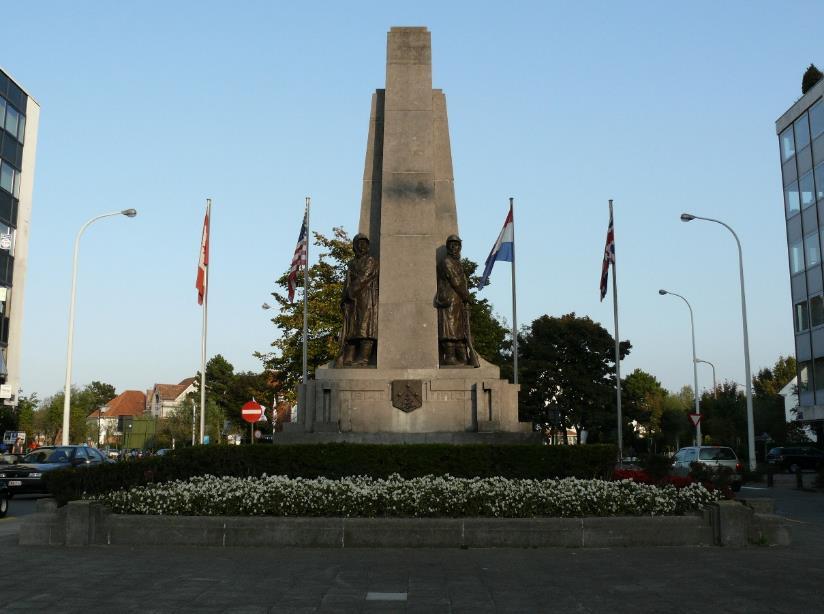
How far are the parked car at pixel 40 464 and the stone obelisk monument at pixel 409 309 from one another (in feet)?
34.6

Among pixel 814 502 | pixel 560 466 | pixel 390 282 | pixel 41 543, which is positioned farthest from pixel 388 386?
pixel 814 502

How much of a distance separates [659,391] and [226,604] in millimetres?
119470

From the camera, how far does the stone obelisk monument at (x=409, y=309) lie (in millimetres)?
16969

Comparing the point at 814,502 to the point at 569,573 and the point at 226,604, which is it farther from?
the point at 226,604

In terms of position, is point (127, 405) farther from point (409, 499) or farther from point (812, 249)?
point (409, 499)

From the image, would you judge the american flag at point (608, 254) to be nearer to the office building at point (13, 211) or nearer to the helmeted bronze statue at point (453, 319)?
the helmeted bronze statue at point (453, 319)

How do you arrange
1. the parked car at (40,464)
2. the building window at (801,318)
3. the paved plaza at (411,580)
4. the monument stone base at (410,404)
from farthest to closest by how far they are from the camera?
1. the building window at (801,318)
2. the parked car at (40,464)
3. the monument stone base at (410,404)
4. the paved plaza at (411,580)

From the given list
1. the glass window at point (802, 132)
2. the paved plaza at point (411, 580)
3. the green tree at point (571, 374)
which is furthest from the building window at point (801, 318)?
the paved plaza at point (411, 580)

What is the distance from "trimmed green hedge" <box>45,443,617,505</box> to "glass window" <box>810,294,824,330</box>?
120 ft

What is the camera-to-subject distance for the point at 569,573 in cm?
991

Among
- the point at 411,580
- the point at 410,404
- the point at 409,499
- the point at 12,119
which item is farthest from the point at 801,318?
the point at 411,580

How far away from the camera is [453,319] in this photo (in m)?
18.0

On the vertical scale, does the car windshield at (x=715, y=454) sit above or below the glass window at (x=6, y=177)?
below

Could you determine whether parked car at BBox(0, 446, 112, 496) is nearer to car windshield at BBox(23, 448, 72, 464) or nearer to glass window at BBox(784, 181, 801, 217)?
car windshield at BBox(23, 448, 72, 464)
